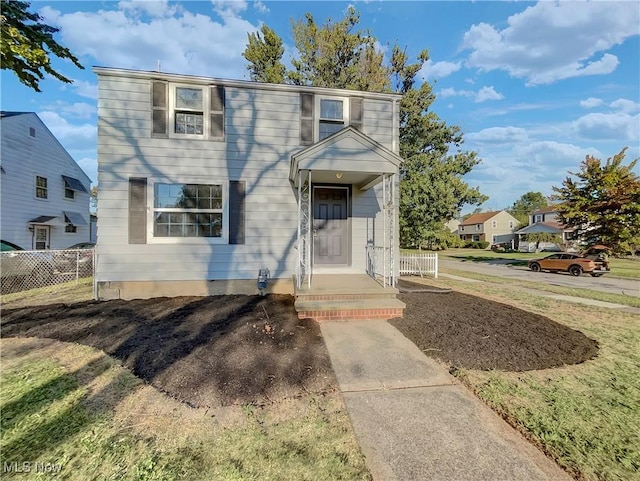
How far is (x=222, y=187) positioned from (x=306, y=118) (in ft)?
8.71

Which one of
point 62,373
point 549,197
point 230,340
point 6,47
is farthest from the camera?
point 549,197

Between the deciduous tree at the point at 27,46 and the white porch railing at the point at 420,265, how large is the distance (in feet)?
38.9

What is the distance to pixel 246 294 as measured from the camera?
7.00 m

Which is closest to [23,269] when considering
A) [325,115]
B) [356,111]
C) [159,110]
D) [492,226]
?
[159,110]

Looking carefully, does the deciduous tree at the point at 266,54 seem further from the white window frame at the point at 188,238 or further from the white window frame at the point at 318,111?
the white window frame at the point at 188,238

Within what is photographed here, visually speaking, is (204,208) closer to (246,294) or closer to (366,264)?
(246,294)

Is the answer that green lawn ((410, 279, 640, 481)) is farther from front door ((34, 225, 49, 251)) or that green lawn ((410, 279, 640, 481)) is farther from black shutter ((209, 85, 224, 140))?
front door ((34, 225, 49, 251))

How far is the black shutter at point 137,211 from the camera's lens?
6598mm

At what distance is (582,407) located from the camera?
2.71 metres

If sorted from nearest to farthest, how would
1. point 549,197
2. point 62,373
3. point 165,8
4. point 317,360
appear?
point 62,373 < point 317,360 < point 165,8 < point 549,197

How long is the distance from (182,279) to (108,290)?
1.58m

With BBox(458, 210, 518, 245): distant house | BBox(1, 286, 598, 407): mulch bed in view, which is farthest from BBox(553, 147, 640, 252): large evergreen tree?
BBox(458, 210, 518, 245): distant house

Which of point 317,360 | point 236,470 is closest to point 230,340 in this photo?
point 317,360
